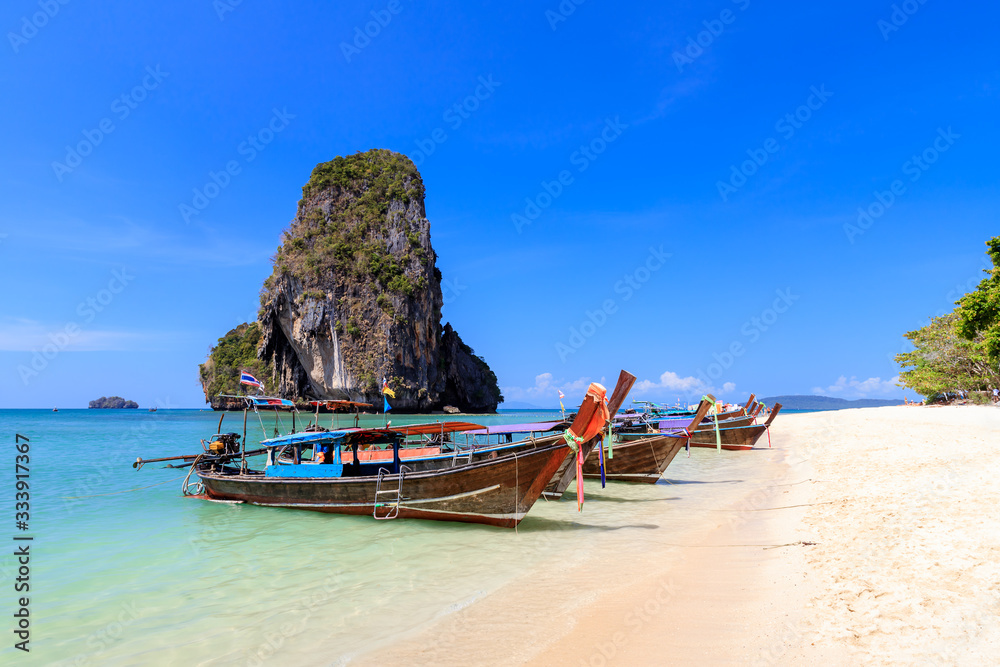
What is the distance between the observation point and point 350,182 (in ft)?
206

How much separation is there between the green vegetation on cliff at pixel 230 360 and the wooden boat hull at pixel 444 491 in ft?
230

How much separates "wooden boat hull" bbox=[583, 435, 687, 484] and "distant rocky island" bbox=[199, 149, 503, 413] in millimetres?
43207

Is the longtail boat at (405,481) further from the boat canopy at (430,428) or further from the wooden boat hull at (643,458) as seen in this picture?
the wooden boat hull at (643,458)

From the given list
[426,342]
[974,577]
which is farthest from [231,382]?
[974,577]

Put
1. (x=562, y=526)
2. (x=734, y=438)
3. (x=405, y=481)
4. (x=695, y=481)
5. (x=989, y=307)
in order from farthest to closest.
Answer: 1. (x=734, y=438)
2. (x=989, y=307)
3. (x=695, y=481)
4. (x=405, y=481)
5. (x=562, y=526)

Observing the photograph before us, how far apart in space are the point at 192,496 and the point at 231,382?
2758 inches

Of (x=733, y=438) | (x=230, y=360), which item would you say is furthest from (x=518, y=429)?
(x=230, y=360)

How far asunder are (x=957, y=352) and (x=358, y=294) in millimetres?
54078

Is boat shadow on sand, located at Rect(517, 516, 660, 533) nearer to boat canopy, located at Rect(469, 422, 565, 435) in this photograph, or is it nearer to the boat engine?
boat canopy, located at Rect(469, 422, 565, 435)

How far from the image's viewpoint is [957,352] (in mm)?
34938

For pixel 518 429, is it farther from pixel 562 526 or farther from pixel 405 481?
pixel 405 481

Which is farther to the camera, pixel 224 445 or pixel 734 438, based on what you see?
pixel 734 438

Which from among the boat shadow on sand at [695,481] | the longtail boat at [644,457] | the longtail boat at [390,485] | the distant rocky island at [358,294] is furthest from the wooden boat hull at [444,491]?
the distant rocky island at [358,294]

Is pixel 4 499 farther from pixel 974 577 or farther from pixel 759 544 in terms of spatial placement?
pixel 974 577
